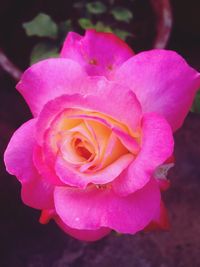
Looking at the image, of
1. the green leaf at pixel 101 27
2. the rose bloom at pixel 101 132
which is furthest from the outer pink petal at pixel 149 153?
Result: the green leaf at pixel 101 27

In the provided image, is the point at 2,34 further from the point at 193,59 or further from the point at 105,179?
the point at 105,179

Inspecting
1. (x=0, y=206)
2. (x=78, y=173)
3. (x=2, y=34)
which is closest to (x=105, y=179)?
(x=78, y=173)

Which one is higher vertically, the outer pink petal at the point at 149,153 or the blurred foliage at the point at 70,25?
the outer pink petal at the point at 149,153

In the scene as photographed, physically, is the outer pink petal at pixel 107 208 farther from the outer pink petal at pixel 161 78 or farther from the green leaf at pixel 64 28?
the green leaf at pixel 64 28

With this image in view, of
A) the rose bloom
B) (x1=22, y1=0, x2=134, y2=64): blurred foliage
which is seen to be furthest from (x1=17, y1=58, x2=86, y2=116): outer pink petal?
(x1=22, y1=0, x2=134, y2=64): blurred foliage

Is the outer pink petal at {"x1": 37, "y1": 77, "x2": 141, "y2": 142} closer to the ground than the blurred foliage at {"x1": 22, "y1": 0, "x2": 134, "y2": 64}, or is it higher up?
higher up

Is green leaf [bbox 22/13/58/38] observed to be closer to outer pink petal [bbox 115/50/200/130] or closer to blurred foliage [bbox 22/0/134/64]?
blurred foliage [bbox 22/0/134/64]

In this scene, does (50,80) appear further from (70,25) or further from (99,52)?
(70,25)
